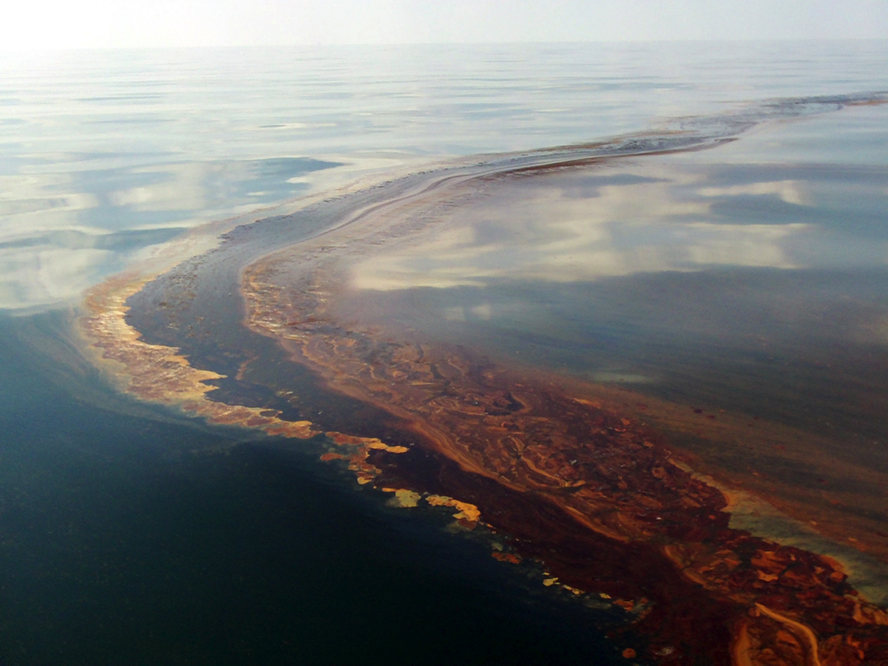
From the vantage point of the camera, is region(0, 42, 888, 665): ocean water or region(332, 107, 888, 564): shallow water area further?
region(332, 107, 888, 564): shallow water area

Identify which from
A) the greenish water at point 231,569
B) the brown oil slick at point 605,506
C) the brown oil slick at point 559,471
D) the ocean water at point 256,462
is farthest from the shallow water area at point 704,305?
the greenish water at point 231,569

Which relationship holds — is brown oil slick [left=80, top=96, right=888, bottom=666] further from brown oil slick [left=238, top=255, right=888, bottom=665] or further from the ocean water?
the ocean water

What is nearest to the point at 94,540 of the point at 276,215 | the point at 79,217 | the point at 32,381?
the point at 32,381

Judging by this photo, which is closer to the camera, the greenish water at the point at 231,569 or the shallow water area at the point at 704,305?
the greenish water at the point at 231,569

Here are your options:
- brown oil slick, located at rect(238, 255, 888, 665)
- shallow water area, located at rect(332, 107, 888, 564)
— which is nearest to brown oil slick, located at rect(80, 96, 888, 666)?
brown oil slick, located at rect(238, 255, 888, 665)

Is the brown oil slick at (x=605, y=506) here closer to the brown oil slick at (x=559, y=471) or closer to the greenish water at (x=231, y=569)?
Answer: the brown oil slick at (x=559, y=471)

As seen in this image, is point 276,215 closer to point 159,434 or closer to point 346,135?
point 159,434

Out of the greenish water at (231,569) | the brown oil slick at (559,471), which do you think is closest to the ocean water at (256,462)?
the greenish water at (231,569)

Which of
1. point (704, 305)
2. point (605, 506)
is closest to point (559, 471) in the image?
point (605, 506)

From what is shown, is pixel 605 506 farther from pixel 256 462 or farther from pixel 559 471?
pixel 256 462
